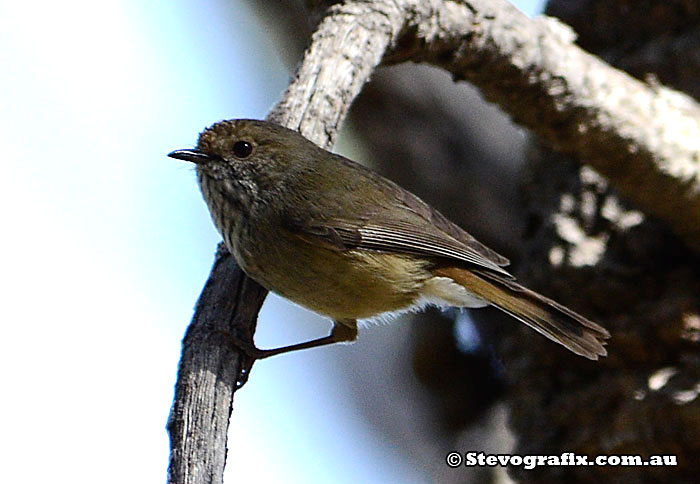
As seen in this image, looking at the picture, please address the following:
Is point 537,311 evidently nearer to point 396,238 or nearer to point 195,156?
point 396,238

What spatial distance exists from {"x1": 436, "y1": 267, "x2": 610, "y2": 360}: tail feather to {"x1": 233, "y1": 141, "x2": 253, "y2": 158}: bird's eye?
29.4 inches

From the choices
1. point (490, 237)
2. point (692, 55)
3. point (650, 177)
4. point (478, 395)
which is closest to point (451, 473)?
point (478, 395)

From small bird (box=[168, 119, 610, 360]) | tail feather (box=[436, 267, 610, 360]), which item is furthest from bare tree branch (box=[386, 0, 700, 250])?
tail feather (box=[436, 267, 610, 360])

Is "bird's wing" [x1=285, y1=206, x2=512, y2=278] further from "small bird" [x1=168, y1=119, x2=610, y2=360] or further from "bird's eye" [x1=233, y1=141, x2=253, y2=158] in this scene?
"bird's eye" [x1=233, y1=141, x2=253, y2=158]

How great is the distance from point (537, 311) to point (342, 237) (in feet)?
2.19

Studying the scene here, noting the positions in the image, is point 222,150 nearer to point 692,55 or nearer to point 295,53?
point 295,53

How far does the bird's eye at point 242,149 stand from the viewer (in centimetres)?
288

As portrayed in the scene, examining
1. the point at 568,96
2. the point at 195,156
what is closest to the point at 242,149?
the point at 195,156

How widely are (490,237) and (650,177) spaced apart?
1.05 m

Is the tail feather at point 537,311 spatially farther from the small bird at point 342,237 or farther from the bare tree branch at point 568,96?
the bare tree branch at point 568,96

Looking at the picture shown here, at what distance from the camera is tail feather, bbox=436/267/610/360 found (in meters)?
2.69

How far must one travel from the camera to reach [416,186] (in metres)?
3.94

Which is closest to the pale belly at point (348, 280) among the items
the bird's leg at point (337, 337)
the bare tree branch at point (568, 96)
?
the bird's leg at point (337, 337)

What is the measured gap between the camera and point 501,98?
2971 mm
